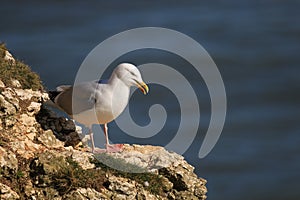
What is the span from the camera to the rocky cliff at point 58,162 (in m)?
10.6

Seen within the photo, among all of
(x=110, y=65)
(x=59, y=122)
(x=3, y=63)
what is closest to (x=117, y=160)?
(x=59, y=122)

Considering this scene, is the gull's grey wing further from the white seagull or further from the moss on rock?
the moss on rock

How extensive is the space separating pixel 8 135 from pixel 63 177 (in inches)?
46.3

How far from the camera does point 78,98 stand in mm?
12445

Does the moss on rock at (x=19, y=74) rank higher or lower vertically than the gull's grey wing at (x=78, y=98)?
higher

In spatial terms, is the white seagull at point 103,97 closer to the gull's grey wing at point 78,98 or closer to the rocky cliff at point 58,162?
the gull's grey wing at point 78,98

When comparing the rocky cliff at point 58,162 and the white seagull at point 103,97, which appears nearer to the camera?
the rocky cliff at point 58,162

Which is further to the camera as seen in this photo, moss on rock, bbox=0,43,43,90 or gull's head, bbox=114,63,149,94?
moss on rock, bbox=0,43,43,90

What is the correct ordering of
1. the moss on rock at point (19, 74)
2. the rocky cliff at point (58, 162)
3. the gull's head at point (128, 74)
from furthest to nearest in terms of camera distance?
1. the moss on rock at point (19, 74)
2. the gull's head at point (128, 74)
3. the rocky cliff at point (58, 162)

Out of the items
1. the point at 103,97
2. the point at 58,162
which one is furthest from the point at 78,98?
the point at 58,162

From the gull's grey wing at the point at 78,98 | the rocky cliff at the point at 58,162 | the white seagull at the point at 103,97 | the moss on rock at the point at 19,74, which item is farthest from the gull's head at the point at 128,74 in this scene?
the moss on rock at the point at 19,74

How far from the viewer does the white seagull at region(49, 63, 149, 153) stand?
12234 mm

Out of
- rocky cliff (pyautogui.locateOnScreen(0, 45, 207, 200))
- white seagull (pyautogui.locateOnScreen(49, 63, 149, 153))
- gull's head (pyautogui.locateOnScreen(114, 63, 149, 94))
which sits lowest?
rocky cliff (pyautogui.locateOnScreen(0, 45, 207, 200))

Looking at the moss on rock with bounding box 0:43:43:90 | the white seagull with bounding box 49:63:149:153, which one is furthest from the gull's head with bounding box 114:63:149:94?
the moss on rock with bounding box 0:43:43:90
